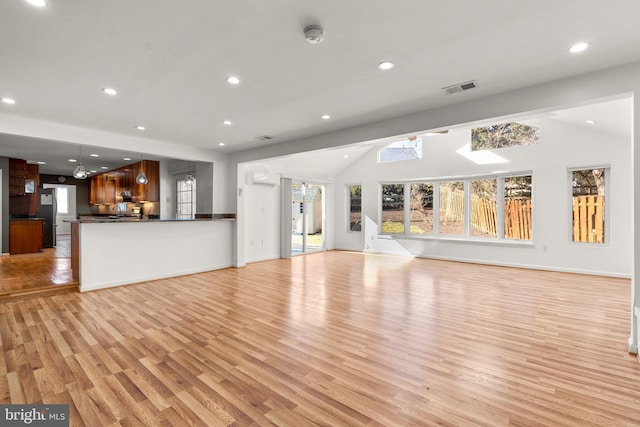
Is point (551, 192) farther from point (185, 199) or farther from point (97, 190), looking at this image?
point (97, 190)

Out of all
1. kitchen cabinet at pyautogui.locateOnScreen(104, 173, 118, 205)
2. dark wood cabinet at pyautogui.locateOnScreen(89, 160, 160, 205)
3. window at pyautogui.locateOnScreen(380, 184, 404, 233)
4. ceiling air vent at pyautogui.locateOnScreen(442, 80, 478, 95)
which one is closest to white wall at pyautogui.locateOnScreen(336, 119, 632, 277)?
window at pyautogui.locateOnScreen(380, 184, 404, 233)

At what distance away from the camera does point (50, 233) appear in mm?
9195

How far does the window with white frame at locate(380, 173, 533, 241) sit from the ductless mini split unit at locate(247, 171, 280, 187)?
3.18 metres

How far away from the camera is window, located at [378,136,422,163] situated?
319 inches

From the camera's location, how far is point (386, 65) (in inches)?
108

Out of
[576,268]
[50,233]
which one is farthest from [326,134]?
[50,233]

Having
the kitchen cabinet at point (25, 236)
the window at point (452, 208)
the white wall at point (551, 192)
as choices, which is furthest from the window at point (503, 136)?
the kitchen cabinet at point (25, 236)

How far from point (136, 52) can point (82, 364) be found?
255cm

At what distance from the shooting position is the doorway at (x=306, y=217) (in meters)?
8.75

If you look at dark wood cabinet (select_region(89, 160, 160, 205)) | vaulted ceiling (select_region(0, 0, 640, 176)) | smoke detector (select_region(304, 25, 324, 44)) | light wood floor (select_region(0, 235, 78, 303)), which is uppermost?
vaulted ceiling (select_region(0, 0, 640, 176))

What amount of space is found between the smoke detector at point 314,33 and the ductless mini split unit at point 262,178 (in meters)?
5.11

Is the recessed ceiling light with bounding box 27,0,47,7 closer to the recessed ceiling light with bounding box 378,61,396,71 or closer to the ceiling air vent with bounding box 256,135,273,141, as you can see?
the recessed ceiling light with bounding box 378,61,396,71

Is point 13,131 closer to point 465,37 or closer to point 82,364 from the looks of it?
point 82,364

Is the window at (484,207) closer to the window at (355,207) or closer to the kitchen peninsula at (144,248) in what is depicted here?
the window at (355,207)
